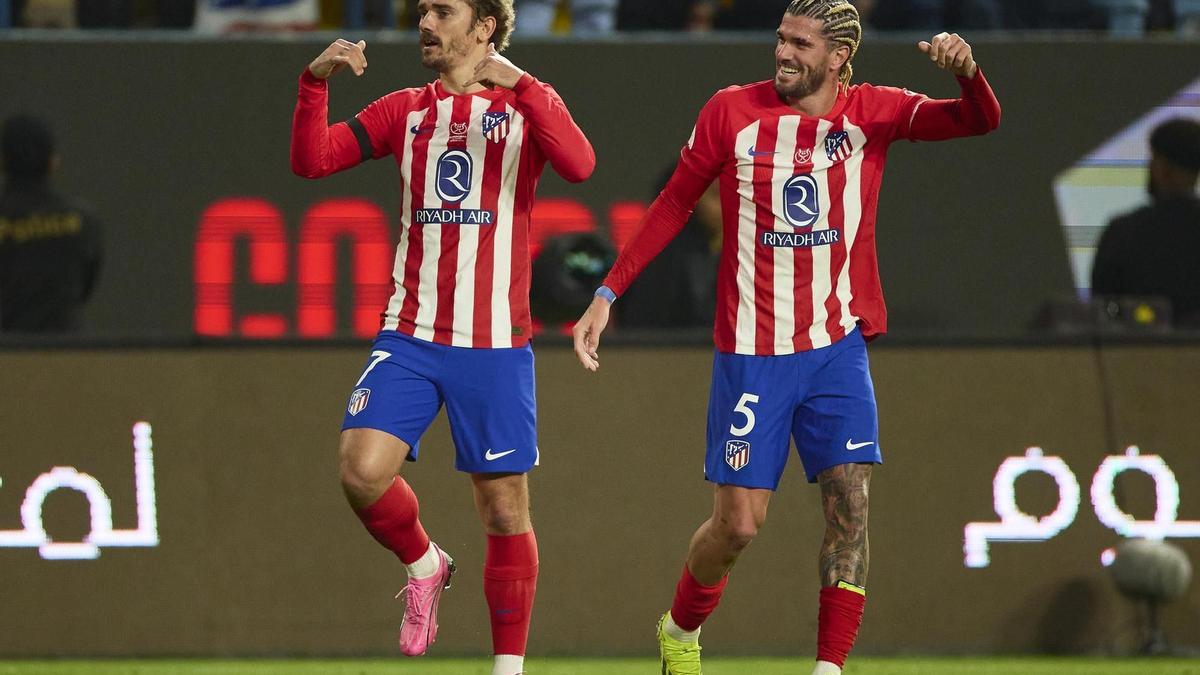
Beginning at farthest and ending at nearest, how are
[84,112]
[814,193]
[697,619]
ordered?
1. [84,112]
2. [697,619]
3. [814,193]

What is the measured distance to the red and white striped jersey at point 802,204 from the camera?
636 centimetres

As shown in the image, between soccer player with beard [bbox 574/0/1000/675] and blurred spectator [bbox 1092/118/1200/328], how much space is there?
3.31 m

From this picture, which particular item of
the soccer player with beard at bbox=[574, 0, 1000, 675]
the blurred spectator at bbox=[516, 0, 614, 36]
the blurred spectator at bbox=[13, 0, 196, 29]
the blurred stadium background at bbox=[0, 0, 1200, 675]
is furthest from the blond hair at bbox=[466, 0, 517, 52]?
the blurred spectator at bbox=[13, 0, 196, 29]

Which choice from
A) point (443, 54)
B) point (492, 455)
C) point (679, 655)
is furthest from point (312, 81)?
point (679, 655)

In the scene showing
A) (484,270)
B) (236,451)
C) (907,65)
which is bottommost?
(236,451)

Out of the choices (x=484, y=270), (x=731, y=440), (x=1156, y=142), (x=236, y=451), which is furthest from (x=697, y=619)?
(x=1156, y=142)

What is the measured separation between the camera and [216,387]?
8336 mm

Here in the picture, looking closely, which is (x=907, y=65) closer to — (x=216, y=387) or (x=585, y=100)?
(x=585, y=100)

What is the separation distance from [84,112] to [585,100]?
9.07ft

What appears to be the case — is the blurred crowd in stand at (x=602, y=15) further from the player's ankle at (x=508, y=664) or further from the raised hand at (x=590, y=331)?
the player's ankle at (x=508, y=664)

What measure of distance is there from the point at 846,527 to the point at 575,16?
5.40 meters

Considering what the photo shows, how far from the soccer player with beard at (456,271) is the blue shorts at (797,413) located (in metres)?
0.70

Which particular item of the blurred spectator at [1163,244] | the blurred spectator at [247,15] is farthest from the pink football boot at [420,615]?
the blurred spectator at [247,15]

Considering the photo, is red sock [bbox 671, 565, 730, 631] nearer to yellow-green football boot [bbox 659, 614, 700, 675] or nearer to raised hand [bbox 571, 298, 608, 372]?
yellow-green football boot [bbox 659, 614, 700, 675]
